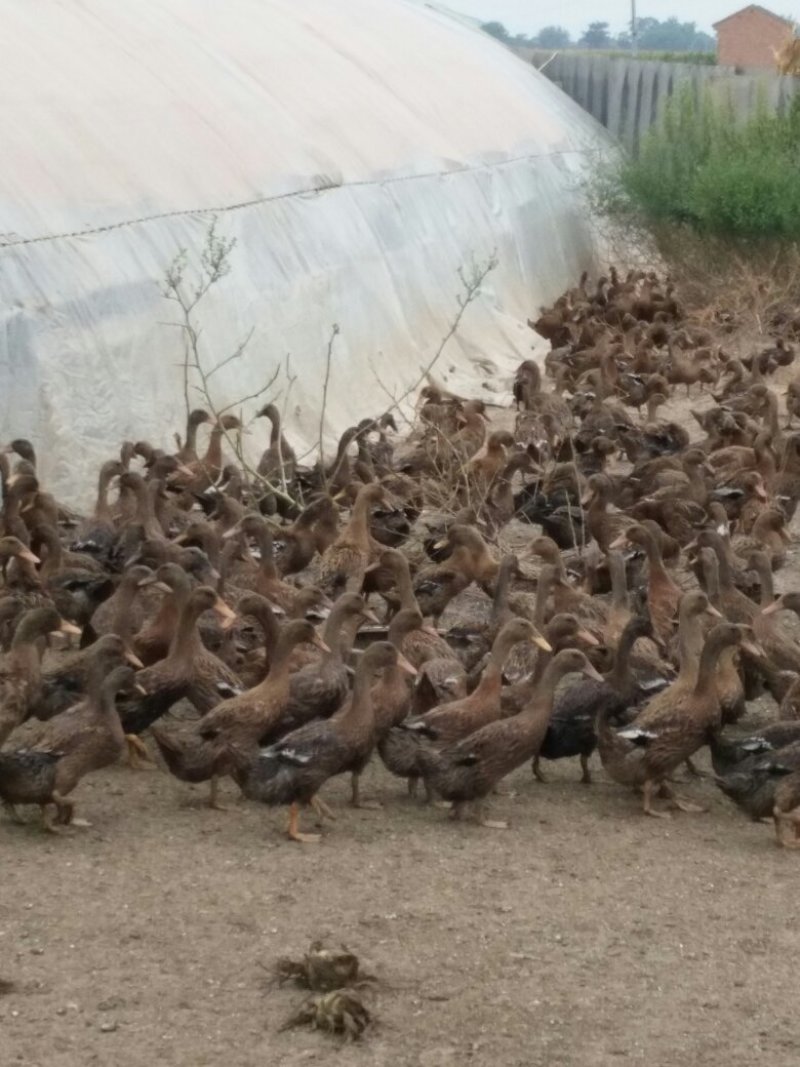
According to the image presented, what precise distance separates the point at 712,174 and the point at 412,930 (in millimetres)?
15840

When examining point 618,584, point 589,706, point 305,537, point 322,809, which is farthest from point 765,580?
point 322,809

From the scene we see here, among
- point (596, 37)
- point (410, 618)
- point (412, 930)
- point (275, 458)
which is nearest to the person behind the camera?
point (412, 930)

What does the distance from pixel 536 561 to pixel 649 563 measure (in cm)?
141

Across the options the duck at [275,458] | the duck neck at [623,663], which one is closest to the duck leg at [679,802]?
the duck neck at [623,663]

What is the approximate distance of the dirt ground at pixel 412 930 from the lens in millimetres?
5555

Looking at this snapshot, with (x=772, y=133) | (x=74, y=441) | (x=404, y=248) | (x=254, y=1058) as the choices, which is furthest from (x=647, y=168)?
(x=254, y=1058)

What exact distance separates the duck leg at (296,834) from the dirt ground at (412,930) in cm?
5

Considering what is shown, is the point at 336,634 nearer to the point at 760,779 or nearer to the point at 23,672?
the point at 23,672

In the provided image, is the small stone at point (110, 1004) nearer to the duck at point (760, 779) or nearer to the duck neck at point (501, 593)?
the duck at point (760, 779)

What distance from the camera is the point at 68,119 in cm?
1406

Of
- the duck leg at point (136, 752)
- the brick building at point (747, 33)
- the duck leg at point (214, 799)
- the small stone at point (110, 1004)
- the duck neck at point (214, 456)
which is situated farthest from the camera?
the brick building at point (747, 33)

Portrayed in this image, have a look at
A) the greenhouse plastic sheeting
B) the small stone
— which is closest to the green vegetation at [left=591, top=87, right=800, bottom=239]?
the greenhouse plastic sheeting

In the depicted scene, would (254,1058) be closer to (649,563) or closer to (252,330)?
(649,563)

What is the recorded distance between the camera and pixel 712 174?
20.9 meters
